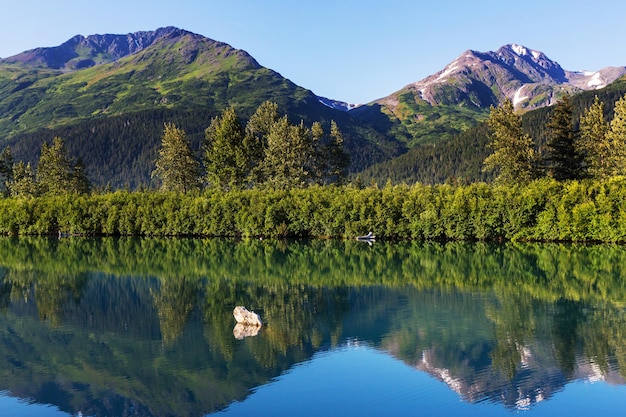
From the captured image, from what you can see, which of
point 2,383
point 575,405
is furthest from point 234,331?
point 575,405

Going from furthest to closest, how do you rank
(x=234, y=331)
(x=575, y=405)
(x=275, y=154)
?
(x=275, y=154)
(x=234, y=331)
(x=575, y=405)

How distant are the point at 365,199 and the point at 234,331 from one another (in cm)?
6278

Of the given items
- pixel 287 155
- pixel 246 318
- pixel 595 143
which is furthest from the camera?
pixel 287 155

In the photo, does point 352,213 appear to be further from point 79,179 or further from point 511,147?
point 79,179

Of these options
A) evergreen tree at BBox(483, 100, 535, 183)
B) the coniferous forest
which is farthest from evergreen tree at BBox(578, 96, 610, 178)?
evergreen tree at BBox(483, 100, 535, 183)

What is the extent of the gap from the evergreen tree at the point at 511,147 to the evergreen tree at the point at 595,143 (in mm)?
8096

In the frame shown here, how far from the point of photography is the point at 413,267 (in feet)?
185

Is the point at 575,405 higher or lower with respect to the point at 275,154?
lower

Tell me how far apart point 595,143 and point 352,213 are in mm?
37948

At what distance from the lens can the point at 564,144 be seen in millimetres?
84312

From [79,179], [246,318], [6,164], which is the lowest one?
[246,318]

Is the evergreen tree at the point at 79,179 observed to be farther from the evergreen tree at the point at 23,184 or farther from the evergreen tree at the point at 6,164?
the evergreen tree at the point at 6,164

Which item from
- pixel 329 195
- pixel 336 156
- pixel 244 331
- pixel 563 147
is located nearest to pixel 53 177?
pixel 336 156

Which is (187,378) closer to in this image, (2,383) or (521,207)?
(2,383)
